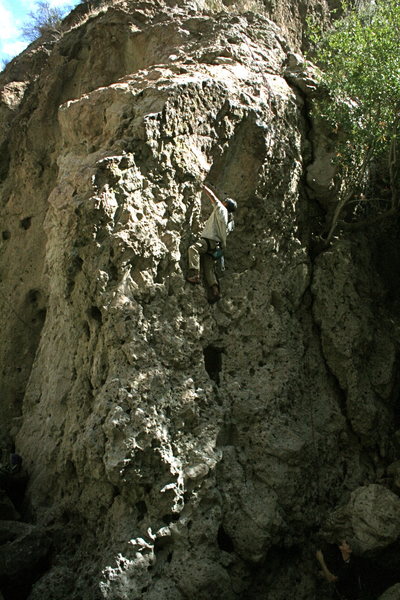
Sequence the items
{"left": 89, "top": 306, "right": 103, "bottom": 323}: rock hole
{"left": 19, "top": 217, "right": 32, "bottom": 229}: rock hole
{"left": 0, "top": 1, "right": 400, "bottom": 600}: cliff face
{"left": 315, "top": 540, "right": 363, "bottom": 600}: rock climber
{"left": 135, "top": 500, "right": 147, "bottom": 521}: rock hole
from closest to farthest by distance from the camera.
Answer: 1. {"left": 135, "top": 500, "right": 147, "bottom": 521}: rock hole
2. {"left": 0, "top": 1, "right": 400, "bottom": 600}: cliff face
3. {"left": 315, "top": 540, "right": 363, "bottom": 600}: rock climber
4. {"left": 89, "top": 306, "right": 103, "bottom": 323}: rock hole
5. {"left": 19, "top": 217, "right": 32, "bottom": 229}: rock hole

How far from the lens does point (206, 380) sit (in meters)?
9.62

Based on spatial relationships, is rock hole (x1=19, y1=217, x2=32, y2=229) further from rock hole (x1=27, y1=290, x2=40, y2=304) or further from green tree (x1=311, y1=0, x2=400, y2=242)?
green tree (x1=311, y1=0, x2=400, y2=242)

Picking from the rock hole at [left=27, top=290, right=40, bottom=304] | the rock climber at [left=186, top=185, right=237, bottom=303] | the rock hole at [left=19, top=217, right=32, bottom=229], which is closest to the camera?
the rock climber at [left=186, top=185, right=237, bottom=303]

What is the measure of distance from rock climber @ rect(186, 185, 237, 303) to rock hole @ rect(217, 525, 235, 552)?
3447 mm

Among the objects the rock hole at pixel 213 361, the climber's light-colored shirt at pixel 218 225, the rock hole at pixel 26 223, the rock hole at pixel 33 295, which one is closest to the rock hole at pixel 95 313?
the rock hole at pixel 213 361

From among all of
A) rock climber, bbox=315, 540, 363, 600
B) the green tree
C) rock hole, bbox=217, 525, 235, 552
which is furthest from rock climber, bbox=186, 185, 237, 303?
rock climber, bbox=315, 540, 363, 600

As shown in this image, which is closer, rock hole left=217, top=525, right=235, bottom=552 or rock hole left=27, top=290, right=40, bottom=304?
rock hole left=217, top=525, right=235, bottom=552

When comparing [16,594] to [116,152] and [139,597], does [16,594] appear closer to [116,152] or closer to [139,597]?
[139,597]

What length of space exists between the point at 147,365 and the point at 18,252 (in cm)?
601

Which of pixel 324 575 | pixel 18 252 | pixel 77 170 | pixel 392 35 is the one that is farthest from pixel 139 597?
pixel 392 35

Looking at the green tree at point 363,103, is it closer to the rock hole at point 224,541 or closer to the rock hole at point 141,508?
the rock hole at point 224,541

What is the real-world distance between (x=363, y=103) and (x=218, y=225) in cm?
388

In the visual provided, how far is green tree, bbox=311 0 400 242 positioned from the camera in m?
11.3

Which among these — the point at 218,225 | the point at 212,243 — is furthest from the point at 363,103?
the point at 212,243
